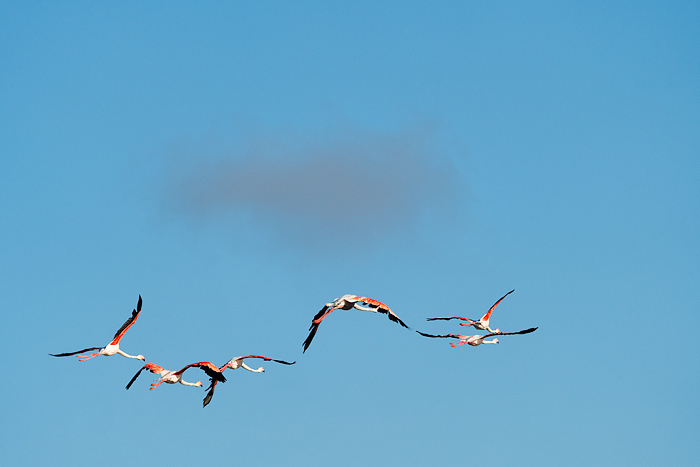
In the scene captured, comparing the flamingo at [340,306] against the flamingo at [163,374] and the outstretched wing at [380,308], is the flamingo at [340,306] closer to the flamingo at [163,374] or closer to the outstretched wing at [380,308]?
the outstretched wing at [380,308]

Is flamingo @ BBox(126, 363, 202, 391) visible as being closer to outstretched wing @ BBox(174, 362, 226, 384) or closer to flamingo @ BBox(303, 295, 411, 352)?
outstretched wing @ BBox(174, 362, 226, 384)

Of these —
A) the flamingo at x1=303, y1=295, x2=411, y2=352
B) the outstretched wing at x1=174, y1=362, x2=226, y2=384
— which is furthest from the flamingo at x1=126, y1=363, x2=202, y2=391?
the flamingo at x1=303, y1=295, x2=411, y2=352

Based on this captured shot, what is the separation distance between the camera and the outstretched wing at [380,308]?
53.2 m

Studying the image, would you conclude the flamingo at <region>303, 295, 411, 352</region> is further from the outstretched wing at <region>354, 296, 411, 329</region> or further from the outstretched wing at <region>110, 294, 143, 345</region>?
the outstretched wing at <region>110, 294, 143, 345</region>

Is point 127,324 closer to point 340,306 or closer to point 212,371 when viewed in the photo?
point 212,371

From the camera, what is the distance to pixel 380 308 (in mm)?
54688

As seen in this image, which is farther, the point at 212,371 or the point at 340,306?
the point at 212,371

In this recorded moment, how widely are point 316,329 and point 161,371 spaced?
10.6 metres

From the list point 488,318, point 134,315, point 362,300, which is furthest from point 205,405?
point 488,318

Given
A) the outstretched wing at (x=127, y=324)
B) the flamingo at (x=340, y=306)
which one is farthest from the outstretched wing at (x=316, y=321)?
the outstretched wing at (x=127, y=324)

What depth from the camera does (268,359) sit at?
59.8 metres

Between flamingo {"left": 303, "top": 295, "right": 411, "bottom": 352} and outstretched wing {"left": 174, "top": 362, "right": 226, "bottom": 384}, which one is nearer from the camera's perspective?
flamingo {"left": 303, "top": 295, "right": 411, "bottom": 352}

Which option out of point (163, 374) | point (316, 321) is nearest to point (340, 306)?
point (316, 321)

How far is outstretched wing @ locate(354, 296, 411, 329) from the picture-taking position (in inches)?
2094
